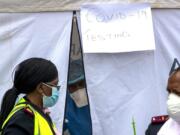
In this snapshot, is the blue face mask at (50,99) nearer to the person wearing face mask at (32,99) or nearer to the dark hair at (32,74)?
the person wearing face mask at (32,99)

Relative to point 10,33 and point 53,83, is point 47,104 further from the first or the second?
point 10,33

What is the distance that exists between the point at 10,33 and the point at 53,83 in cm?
118

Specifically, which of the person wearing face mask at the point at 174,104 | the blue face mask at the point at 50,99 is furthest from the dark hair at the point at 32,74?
the person wearing face mask at the point at 174,104

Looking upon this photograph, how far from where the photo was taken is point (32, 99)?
2.40m

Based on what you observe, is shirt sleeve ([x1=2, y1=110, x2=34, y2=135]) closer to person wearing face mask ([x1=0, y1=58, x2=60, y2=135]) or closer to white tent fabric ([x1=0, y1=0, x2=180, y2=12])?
person wearing face mask ([x1=0, y1=58, x2=60, y2=135])

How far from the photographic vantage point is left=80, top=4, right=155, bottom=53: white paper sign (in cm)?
347

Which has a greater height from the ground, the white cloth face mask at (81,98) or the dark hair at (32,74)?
the dark hair at (32,74)

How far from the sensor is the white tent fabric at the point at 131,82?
354 centimetres

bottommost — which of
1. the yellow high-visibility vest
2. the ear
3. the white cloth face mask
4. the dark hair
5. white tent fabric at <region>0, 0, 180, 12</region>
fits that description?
the white cloth face mask

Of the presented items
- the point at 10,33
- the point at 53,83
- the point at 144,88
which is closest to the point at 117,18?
the point at 144,88

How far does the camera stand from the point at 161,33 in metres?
3.57

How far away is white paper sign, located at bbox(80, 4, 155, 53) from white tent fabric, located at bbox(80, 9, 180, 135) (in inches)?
3.4

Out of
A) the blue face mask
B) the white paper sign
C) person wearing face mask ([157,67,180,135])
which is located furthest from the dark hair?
the white paper sign

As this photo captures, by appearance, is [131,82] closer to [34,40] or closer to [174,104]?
[34,40]
